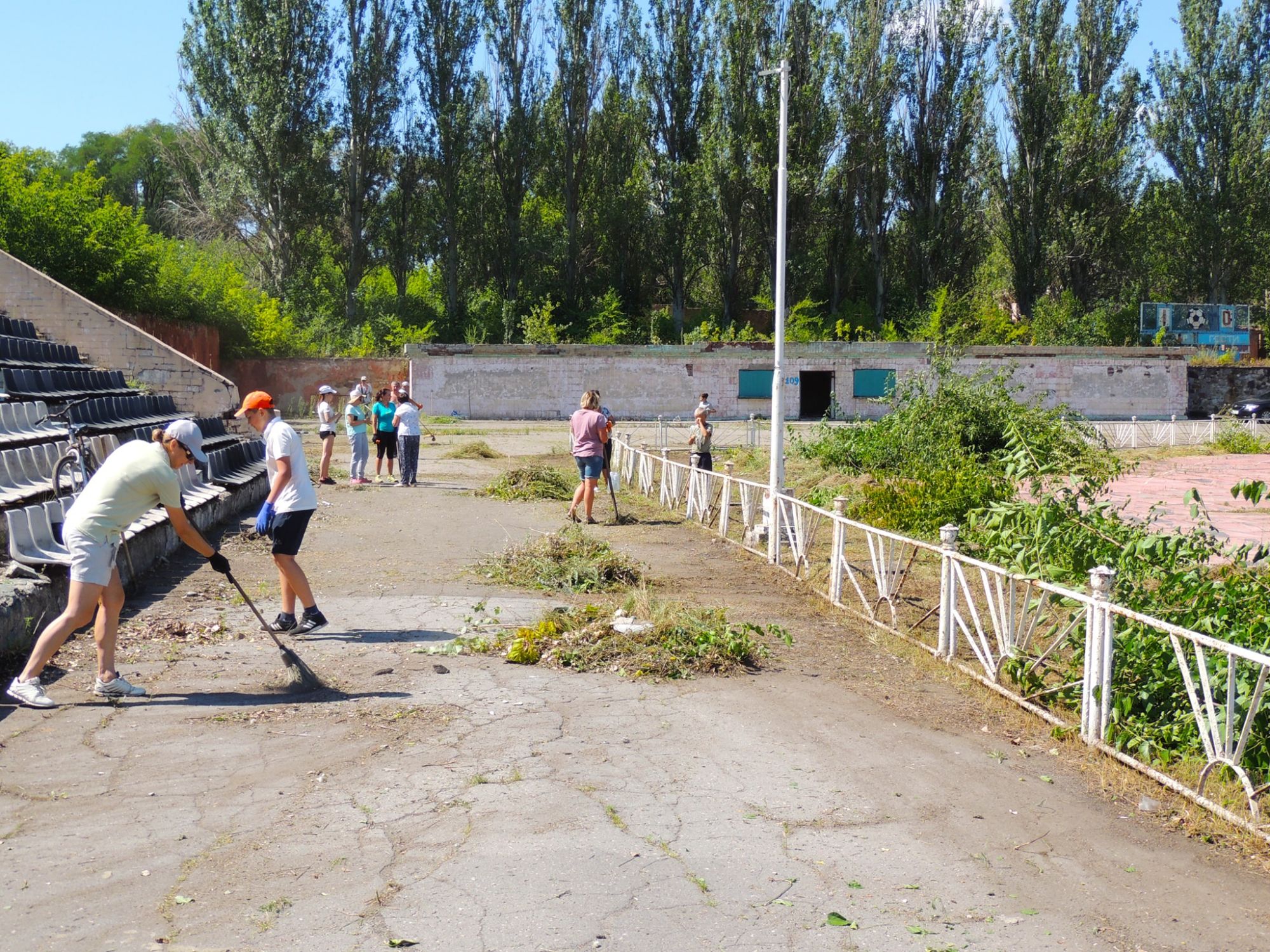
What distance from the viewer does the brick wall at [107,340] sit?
1939cm

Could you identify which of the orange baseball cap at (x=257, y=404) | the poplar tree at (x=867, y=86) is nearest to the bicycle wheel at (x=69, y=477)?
the orange baseball cap at (x=257, y=404)

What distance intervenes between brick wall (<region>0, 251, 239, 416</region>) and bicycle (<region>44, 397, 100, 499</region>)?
354 inches

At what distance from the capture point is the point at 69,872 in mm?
3893

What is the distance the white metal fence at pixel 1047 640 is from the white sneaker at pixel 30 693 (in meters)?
5.26

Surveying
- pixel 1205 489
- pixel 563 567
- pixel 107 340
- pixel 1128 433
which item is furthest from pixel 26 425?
pixel 1128 433

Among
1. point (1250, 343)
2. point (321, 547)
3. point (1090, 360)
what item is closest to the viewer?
point (321, 547)

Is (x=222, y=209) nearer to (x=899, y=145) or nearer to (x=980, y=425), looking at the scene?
(x=899, y=145)

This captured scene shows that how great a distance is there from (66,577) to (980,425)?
13.8m

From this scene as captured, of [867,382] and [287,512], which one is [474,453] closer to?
[287,512]

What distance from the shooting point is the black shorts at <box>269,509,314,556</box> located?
7.38m

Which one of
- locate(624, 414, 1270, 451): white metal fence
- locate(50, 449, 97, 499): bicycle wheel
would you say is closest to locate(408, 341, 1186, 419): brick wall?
locate(624, 414, 1270, 451): white metal fence

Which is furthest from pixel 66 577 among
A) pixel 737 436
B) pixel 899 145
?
pixel 899 145

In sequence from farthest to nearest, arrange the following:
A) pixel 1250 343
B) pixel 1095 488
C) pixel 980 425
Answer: pixel 1250 343 → pixel 980 425 → pixel 1095 488

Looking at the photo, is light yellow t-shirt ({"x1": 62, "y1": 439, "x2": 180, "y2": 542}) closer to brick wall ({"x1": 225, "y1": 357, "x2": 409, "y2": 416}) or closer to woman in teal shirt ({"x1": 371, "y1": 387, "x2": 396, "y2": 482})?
woman in teal shirt ({"x1": 371, "y1": 387, "x2": 396, "y2": 482})
